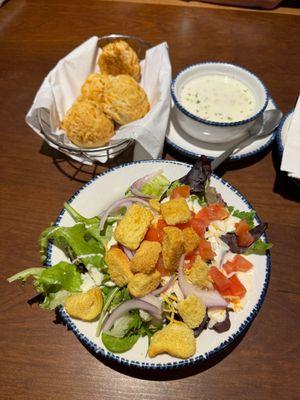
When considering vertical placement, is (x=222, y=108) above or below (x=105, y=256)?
above

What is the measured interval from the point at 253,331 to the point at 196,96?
3.95 ft

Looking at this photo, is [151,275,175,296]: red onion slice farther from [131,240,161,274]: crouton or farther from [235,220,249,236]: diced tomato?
[235,220,249,236]: diced tomato

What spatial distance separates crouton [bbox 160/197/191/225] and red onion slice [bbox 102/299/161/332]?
0.96ft

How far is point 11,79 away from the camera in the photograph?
236 cm

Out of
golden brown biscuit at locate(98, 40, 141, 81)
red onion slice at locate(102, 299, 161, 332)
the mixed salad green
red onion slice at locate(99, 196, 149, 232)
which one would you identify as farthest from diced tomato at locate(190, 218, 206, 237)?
golden brown biscuit at locate(98, 40, 141, 81)

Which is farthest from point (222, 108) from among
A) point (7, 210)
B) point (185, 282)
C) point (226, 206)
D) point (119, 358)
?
point (119, 358)

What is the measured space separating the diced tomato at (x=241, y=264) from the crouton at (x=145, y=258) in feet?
0.98

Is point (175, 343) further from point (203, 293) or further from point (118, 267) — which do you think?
point (118, 267)

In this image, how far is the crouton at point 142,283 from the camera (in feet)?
4.29

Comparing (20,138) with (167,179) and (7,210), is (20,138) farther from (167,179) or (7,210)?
(167,179)

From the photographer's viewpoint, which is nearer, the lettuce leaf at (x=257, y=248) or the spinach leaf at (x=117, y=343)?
the spinach leaf at (x=117, y=343)

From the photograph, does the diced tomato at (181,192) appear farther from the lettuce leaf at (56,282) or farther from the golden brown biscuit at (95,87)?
the golden brown biscuit at (95,87)

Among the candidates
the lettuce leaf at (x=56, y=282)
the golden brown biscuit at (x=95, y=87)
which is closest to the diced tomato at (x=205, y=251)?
the lettuce leaf at (x=56, y=282)

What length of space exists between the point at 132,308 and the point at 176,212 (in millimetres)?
365
